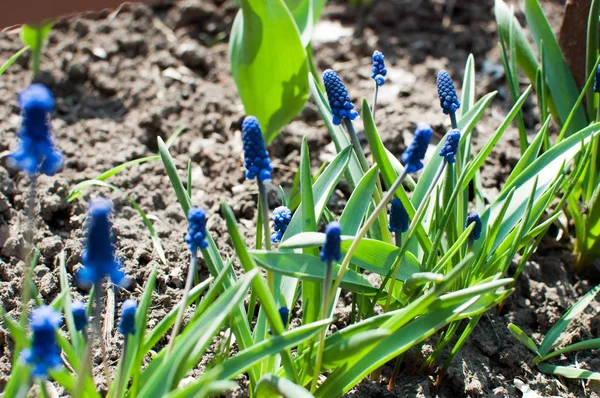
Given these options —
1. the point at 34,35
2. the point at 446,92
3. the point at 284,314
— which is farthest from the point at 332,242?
the point at 34,35

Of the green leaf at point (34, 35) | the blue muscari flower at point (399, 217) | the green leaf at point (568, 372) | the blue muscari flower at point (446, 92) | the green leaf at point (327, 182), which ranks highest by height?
the green leaf at point (34, 35)

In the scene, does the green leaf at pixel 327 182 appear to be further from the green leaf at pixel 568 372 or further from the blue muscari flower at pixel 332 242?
the green leaf at pixel 568 372

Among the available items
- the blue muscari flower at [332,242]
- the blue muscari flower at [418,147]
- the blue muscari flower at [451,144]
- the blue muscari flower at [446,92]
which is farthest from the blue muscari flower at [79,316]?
the blue muscari flower at [446,92]

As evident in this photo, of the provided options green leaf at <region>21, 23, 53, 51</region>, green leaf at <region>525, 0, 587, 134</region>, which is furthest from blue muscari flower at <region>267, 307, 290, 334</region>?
green leaf at <region>21, 23, 53, 51</region>

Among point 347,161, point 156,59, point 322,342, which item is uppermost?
point 156,59

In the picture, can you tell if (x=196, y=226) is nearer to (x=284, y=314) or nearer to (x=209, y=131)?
(x=284, y=314)

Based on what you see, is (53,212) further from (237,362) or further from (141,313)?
(237,362)

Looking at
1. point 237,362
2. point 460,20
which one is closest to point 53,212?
point 237,362
